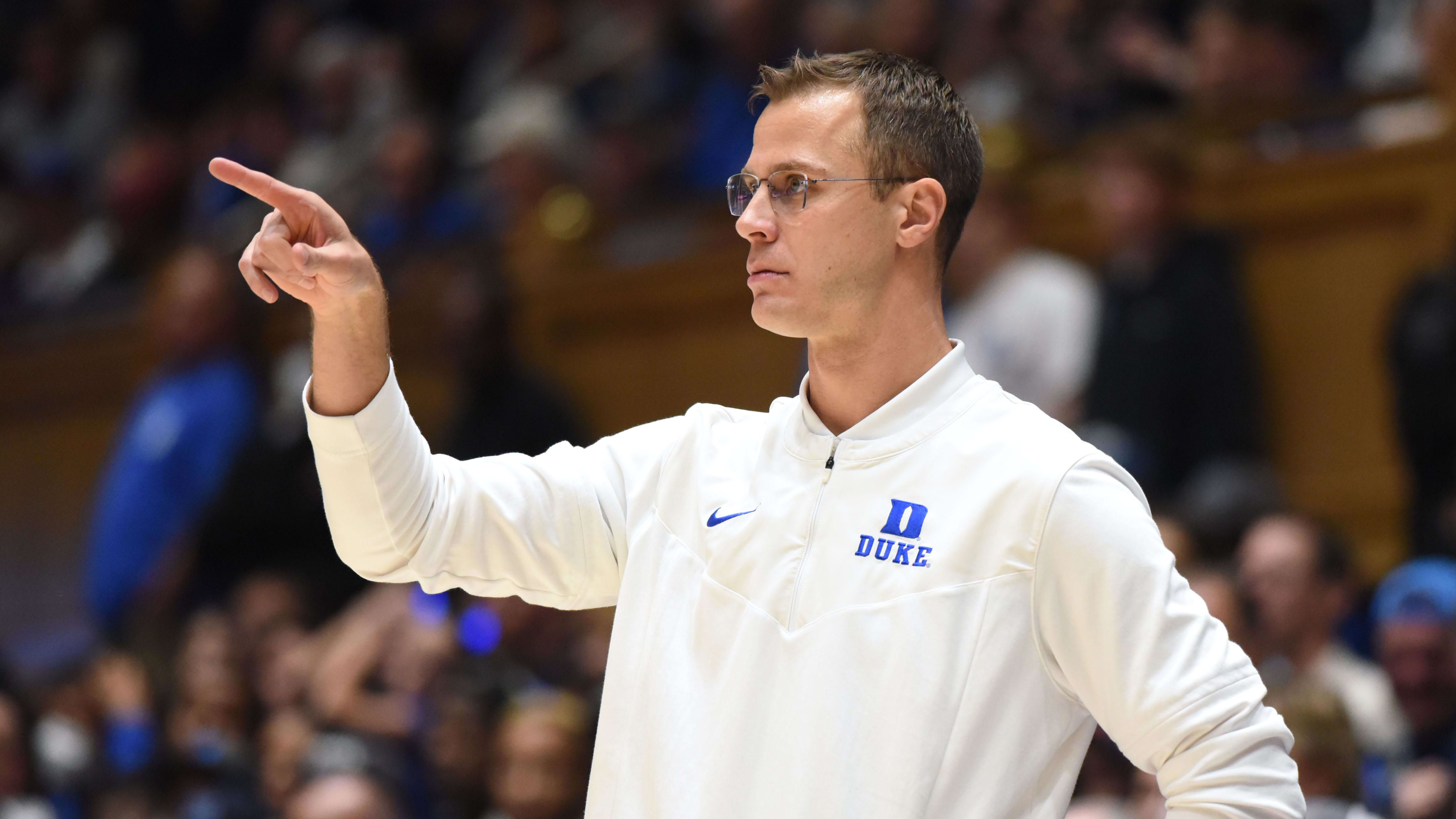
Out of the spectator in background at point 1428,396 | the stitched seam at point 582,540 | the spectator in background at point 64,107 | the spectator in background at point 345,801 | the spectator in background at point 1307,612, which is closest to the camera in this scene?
the stitched seam at point 582,540

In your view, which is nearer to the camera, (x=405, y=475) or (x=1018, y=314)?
(x=405, y=475)

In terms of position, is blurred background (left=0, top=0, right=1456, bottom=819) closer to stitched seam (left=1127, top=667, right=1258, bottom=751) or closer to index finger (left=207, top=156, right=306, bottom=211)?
stitched seam (left=1127, top=667, right=1258, bottom=751)

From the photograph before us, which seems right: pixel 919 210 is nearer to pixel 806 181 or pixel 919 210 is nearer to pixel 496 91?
pixel 806 181

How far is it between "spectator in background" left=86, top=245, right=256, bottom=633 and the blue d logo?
4.61 meters

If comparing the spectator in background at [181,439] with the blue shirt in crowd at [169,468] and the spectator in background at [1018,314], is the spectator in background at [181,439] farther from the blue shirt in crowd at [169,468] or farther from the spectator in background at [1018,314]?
the spectator in background at [1018,314]

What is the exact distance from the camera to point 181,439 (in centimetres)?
639

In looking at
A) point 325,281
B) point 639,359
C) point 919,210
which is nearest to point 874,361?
point 919,210

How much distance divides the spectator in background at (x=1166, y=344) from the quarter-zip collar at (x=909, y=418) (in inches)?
103

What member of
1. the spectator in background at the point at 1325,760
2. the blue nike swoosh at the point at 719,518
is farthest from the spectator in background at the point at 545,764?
the blue nike swoosh at the point at 719,518

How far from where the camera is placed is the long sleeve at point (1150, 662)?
1903 mm

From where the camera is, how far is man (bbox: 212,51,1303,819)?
1977 mm

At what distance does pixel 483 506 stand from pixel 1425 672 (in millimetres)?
2498

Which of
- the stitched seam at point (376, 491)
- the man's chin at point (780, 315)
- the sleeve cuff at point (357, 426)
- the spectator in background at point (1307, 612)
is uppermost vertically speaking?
the man's chin at point (780, 315)

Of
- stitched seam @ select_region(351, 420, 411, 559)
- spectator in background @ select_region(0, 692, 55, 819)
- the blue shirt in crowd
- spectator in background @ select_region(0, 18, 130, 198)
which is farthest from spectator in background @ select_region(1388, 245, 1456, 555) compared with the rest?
spectator in background @ select_region(0, 18, 130, 198)
